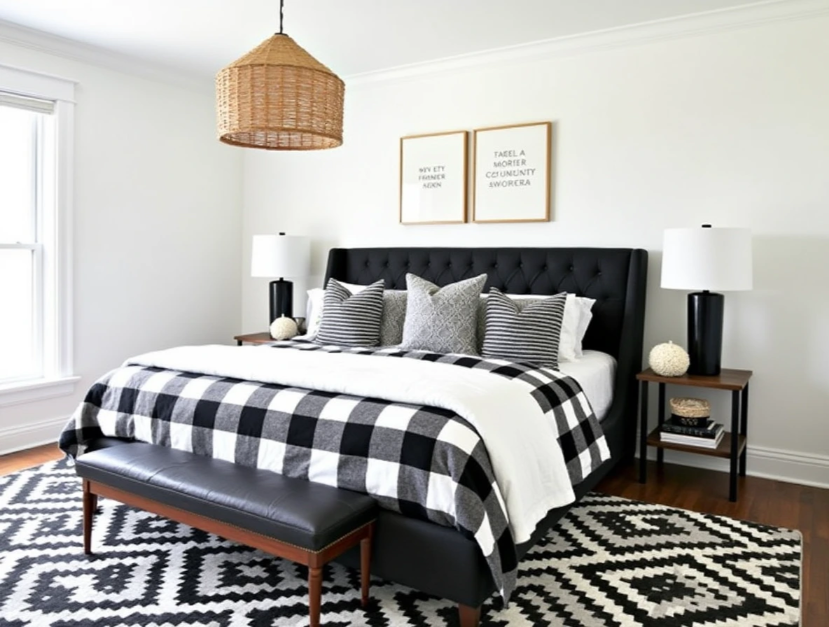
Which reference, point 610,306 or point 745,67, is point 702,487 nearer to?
point 610,306

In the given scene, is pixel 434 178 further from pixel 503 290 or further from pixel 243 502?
pixel 243 502

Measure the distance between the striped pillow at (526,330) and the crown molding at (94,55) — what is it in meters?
3.02

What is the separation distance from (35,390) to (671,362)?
376 cm

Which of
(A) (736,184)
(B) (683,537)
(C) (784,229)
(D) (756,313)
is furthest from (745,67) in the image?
(B) (683,537)

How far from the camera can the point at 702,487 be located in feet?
11.3

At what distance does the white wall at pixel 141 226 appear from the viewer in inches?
168

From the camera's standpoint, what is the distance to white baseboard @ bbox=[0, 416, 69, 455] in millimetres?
3934

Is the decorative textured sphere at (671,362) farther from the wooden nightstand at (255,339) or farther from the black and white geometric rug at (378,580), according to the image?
the wooden nightstand at (255,339)

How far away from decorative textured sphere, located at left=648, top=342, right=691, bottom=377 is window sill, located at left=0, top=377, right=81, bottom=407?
3598 mm

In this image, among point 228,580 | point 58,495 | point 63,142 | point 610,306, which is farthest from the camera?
point 63,142

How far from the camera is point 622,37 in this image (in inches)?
150

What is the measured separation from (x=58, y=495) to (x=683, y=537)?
9.58 ft

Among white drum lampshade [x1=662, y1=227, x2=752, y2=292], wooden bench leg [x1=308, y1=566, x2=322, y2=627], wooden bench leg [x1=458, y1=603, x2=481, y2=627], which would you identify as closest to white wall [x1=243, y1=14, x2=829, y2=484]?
white drum lampshade [x1=662, y1=227, x2=752, y2=292]

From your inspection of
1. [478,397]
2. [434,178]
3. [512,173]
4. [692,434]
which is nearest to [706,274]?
[692,434]
